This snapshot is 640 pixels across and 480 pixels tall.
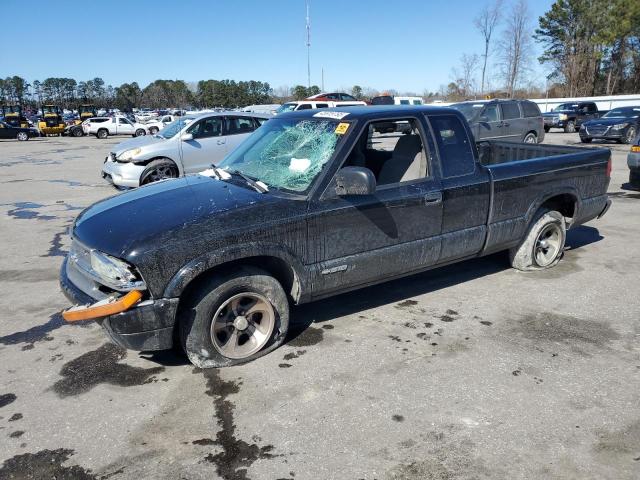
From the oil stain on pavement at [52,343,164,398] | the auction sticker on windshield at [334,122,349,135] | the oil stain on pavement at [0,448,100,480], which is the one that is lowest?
the oil stain on pavement at [0,448,100,480]

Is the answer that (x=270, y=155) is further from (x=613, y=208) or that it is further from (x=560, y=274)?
(x=613, y=208)

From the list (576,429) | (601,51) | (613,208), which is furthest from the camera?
(601,51)

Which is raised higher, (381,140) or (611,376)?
(381,140)

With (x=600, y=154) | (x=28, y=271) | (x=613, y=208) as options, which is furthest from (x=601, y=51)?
(x=28, y=271)

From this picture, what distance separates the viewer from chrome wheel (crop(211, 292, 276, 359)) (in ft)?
11.8

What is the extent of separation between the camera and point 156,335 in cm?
329

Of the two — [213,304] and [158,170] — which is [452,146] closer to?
[213,304]

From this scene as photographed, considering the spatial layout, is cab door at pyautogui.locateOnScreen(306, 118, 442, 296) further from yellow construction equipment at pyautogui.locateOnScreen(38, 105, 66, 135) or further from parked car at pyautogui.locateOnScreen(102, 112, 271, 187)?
yellow construction equipment at pyautogui.locateOnScreen(38, 105, 66, 135)

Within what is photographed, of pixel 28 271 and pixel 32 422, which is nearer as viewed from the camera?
pixel 32 422

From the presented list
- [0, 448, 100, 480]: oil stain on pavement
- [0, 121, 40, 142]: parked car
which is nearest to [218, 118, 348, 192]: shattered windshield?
[0, 448, 100, 480]: oil stain on pavement

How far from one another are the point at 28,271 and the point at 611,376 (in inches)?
239

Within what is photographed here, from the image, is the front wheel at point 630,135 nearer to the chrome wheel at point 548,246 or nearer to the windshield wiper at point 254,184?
the chrome wheel at point 548,246

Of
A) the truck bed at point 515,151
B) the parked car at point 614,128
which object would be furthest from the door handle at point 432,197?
the parked car at point 614,128

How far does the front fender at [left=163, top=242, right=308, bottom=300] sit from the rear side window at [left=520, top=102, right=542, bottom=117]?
14.7 meters
